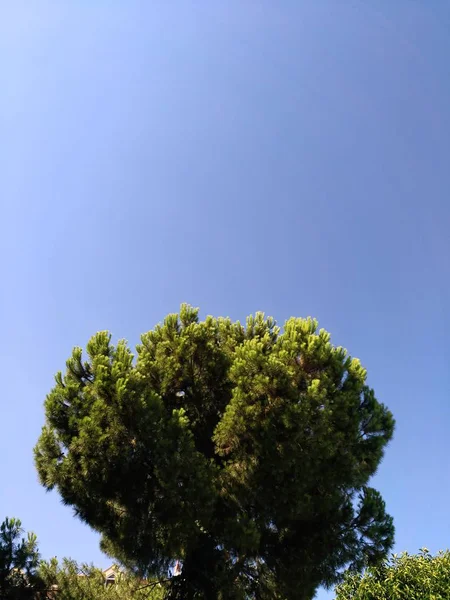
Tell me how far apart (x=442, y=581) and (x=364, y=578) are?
97.7 inches

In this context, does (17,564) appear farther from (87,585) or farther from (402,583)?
(402,583)

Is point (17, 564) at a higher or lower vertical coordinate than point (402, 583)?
higher

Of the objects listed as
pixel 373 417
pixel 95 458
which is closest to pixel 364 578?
pixel 373 417

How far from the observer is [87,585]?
9211 millimetres

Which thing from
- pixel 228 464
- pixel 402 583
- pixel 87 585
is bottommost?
pixel 402 583

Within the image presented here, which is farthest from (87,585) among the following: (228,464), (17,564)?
(228,464)

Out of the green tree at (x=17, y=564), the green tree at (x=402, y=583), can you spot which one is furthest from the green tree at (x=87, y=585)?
the green tree at (x=402, y=583)

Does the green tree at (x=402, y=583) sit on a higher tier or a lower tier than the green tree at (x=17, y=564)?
lower

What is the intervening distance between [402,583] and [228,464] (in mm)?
9606

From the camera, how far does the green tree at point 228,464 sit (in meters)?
7.66

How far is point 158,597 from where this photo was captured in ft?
31.0

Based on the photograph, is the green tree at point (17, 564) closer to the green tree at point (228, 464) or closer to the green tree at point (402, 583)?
the green tree at point (228, 464)

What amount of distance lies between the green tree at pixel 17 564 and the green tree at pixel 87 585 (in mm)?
342

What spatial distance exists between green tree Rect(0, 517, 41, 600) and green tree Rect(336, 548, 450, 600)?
961 cm
